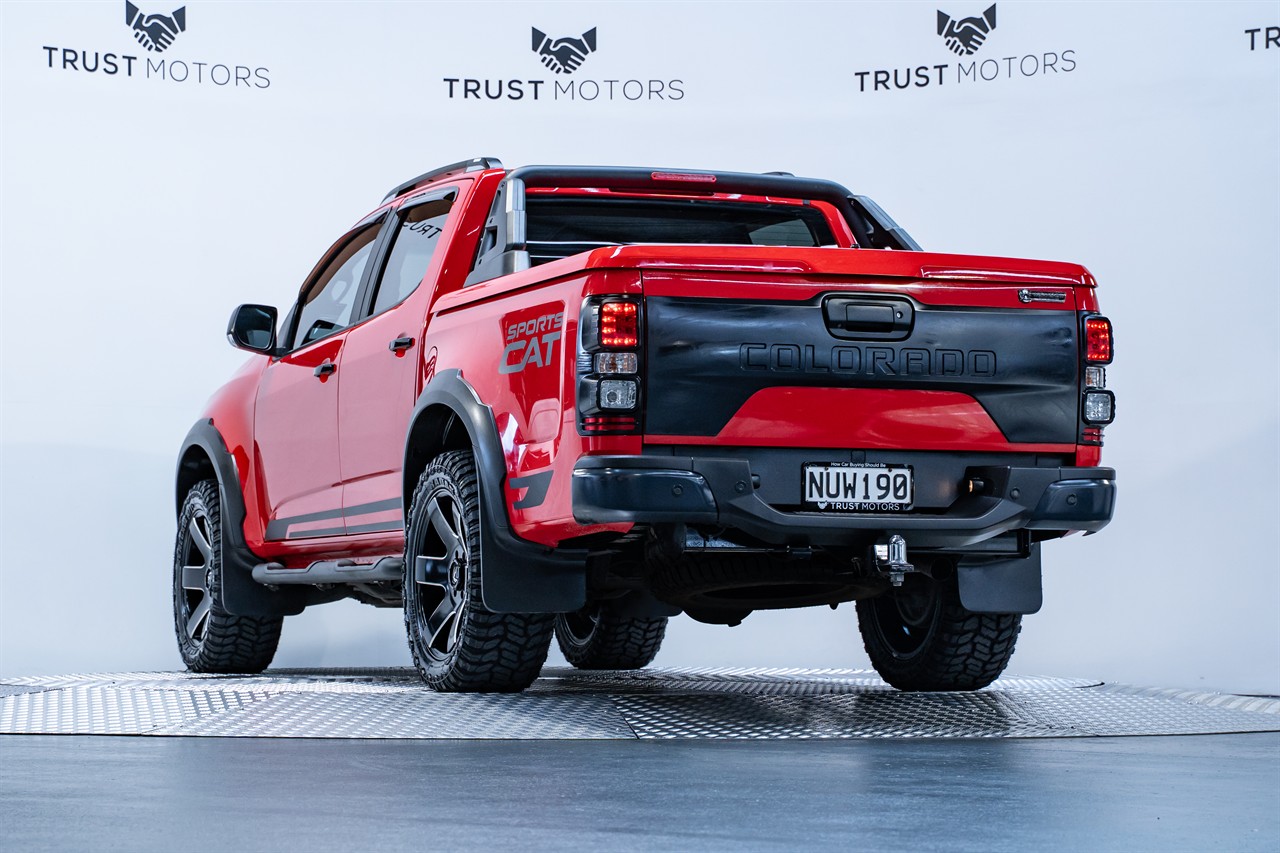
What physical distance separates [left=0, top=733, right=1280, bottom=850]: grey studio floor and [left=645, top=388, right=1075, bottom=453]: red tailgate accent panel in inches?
32.7

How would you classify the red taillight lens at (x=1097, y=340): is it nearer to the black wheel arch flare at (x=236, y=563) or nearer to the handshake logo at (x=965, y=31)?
the black wheel arch flare at (x=236, y=563)

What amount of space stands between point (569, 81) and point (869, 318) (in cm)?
575

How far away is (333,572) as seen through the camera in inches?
258

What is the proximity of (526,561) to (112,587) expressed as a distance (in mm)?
5113

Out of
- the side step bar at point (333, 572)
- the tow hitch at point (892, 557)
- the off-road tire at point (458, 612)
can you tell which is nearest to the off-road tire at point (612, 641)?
the side step bar at point (333, 572)

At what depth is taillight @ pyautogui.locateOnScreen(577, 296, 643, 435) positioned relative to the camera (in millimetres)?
4715

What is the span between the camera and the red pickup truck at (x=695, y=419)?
15.6 ft

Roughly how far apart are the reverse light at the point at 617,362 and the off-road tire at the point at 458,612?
2.75 ft

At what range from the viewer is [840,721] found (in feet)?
17.6

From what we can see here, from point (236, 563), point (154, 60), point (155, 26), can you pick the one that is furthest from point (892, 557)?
point (155, 26)

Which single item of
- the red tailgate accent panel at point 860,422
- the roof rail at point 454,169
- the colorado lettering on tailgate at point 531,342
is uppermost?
the roof rail at point 454,169

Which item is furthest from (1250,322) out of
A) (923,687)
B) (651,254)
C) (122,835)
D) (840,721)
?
(122,835)

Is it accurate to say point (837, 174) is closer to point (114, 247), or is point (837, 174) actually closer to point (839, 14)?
point (839, 14)

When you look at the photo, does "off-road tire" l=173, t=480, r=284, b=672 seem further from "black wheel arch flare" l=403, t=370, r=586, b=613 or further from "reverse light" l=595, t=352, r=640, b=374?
"reverse light" l=595, t=352, r=640, b=374
